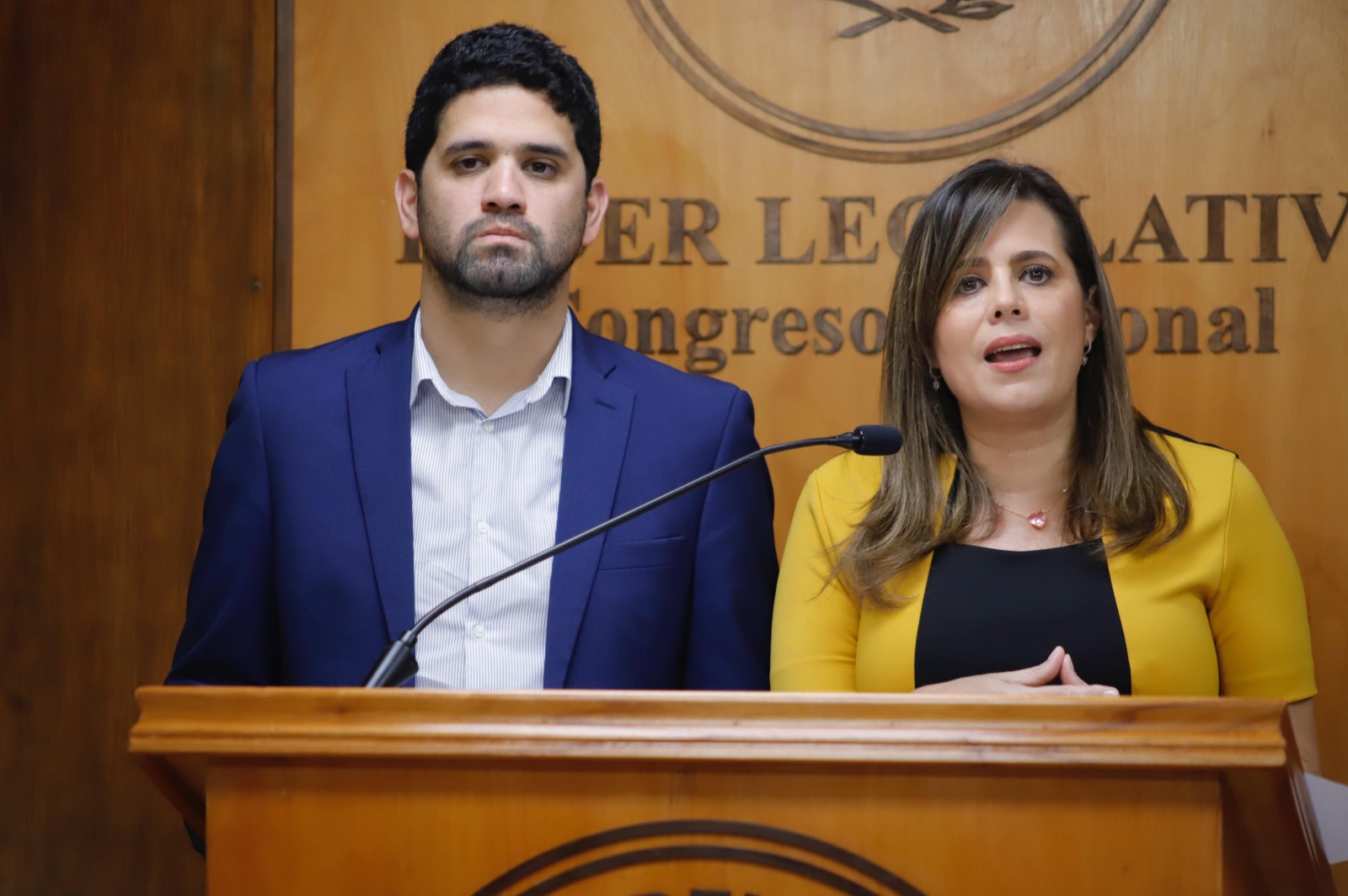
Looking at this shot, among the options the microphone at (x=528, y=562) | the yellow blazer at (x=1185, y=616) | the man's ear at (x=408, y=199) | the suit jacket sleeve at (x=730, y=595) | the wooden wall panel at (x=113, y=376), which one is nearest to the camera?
the microphone at (x=528, y=562)

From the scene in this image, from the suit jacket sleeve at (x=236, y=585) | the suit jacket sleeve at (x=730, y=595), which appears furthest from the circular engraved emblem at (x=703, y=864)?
the suit jacket sleeve at (x=236, y=585)

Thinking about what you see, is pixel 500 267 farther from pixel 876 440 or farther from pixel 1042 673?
pixel 1042 673

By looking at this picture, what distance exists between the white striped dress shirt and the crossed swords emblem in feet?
3.07

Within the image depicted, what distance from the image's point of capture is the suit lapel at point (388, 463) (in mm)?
2029

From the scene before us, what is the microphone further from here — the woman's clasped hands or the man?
the man

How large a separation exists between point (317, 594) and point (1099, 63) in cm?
178

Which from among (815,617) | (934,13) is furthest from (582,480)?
(934,13)

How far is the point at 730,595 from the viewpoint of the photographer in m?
2.13

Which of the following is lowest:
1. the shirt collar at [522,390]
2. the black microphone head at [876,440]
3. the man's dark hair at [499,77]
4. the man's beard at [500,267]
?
the black microphone head at [876,440]

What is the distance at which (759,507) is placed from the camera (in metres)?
2.23

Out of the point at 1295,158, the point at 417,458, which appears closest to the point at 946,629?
the point at 417,458

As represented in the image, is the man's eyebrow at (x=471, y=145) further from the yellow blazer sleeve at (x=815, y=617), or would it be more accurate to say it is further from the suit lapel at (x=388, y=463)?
the yellow blazer sleeve at (x=815, y=617)

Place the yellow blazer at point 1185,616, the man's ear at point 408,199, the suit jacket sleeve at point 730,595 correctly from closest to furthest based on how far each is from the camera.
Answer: the yellow blazer at point 1185,616, the suit jacket sleeve at point 730,595, the man's ear at point 408,199

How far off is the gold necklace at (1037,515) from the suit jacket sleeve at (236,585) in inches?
45.2
